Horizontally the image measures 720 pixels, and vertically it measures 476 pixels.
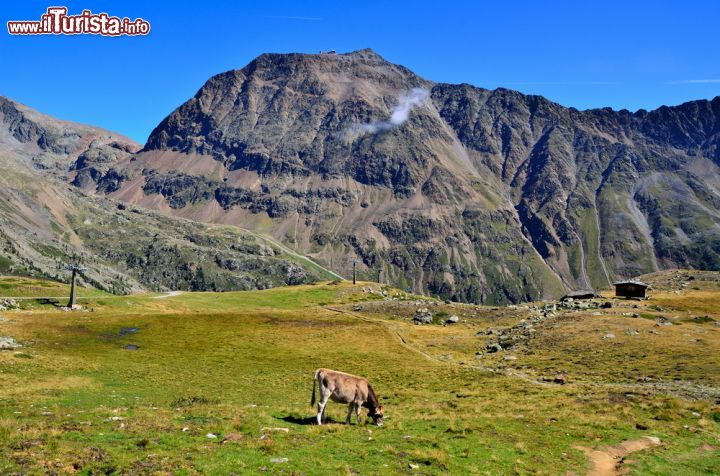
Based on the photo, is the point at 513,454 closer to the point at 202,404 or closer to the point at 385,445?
the point at 385,445

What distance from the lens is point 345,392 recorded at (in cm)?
3098

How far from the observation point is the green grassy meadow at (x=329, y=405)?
22.9 m

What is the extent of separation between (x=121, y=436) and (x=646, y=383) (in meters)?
48.8

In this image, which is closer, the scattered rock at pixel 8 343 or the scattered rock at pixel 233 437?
the scattered rock at pixel 233 437

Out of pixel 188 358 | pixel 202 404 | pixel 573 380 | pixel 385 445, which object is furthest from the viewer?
pixel 188 358

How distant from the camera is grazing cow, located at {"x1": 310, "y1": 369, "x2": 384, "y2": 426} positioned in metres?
30.7

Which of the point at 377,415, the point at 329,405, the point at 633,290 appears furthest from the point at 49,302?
the point at 633,290

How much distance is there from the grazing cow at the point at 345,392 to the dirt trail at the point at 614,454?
12260 mm

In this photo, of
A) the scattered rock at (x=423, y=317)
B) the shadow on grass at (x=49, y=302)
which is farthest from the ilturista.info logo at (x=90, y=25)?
the scattered rock at (x=423, y=317)

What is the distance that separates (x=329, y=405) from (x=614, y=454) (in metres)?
20.1

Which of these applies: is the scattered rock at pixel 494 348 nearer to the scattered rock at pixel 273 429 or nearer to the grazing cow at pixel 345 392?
the grazing cow at pixel 345 392

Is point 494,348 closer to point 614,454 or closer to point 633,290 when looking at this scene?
point 614,454

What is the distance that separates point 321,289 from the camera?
165000 mm

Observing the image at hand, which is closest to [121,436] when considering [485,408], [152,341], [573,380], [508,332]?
[485,408]
